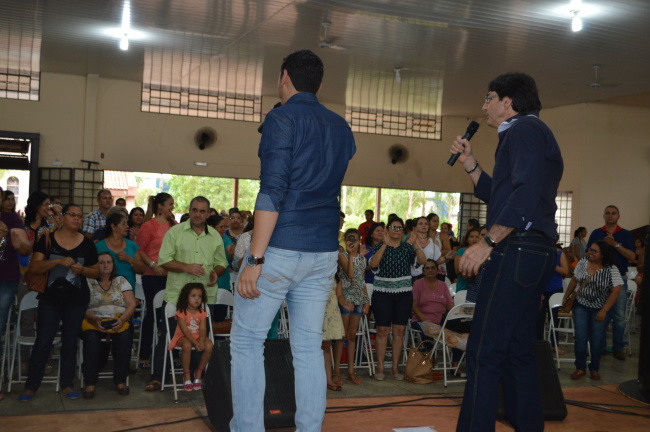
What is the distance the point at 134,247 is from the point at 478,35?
6.53 meters

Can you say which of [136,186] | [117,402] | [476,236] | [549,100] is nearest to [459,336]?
[476,236]

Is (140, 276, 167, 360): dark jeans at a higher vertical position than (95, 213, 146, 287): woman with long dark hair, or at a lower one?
lower

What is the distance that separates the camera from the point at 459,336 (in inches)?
237

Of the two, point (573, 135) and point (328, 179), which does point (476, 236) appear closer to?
point (328, 179)

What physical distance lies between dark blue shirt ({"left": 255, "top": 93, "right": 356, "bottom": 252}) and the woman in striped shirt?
466 centimetres

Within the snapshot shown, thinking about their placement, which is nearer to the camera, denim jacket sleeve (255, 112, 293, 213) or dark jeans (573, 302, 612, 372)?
denim jacket sleeve (255, 112, 293, 213)

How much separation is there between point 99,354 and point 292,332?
3197 mm

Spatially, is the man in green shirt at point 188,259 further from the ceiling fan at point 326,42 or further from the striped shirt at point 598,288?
the ceiling fan at point 326,42

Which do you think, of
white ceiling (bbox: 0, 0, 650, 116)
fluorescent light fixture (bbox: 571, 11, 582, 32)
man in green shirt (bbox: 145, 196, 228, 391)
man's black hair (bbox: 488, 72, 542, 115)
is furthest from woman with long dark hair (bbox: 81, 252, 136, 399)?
fluorescent light fixture (bbox: 571, 11, 582, 32)

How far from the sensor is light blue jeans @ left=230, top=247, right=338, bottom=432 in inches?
107

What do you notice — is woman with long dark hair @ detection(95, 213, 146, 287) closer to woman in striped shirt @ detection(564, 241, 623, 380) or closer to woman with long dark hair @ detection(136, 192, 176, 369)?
woman with long dark hair @ detection(136, 192, 176, 369)

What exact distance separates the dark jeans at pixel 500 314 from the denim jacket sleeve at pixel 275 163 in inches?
39.5

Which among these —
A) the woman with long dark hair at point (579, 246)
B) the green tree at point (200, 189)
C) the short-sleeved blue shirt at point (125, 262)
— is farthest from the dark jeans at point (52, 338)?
the green tree at point (200, 189)

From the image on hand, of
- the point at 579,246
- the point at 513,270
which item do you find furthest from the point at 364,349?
the point at 579,246
